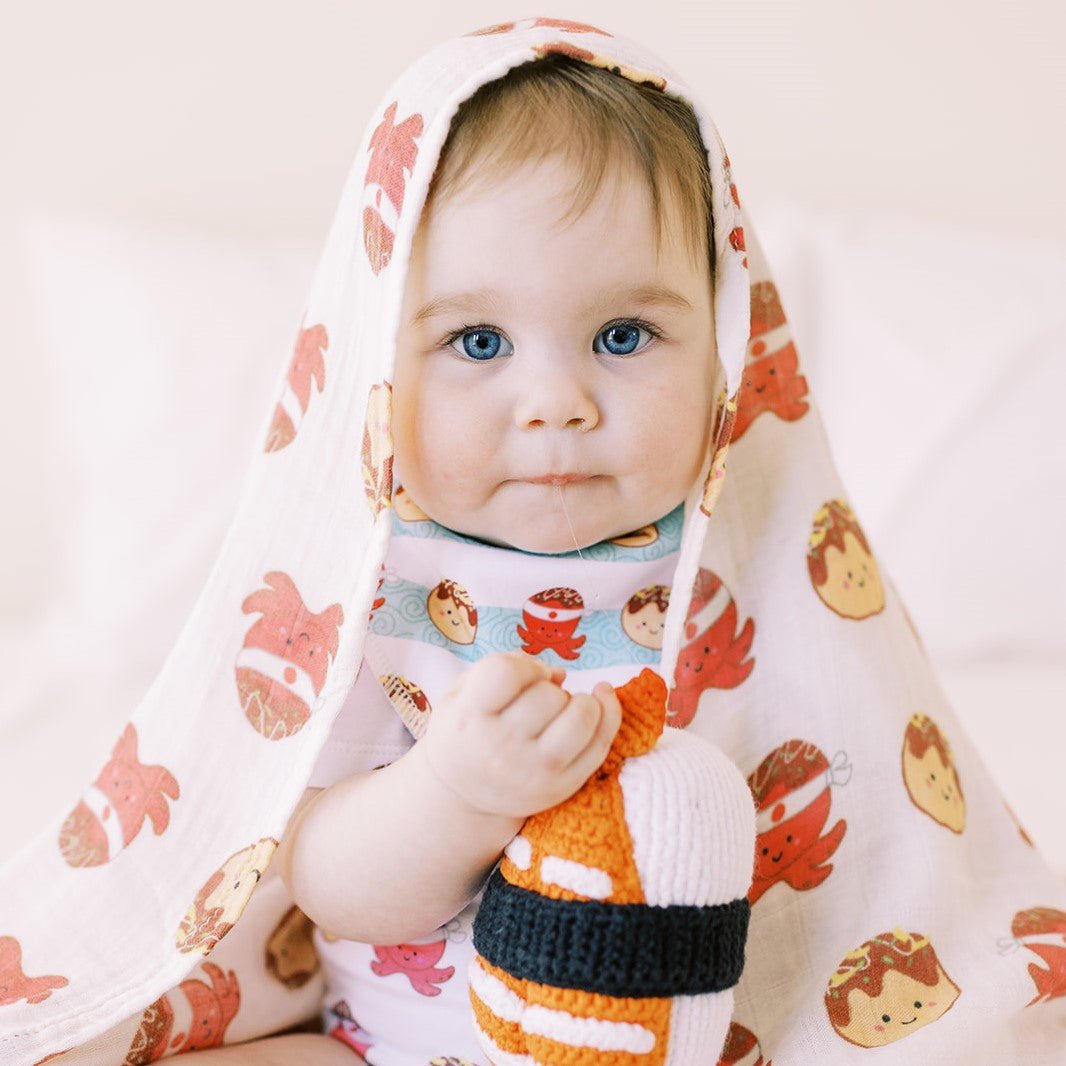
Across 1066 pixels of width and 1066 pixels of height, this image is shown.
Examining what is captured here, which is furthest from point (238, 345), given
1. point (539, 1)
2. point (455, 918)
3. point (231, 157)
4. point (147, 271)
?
point (455, 918)

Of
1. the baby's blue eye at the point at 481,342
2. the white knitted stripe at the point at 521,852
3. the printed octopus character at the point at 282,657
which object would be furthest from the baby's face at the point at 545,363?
the white knitted stripe at the point at 521,852

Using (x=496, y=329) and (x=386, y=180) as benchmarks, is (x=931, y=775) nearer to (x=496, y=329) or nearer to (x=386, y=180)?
(x=496, y=329)

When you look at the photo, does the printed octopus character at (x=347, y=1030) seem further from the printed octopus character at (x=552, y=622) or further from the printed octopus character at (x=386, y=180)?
the printed octopus character at (x=386, y=180)

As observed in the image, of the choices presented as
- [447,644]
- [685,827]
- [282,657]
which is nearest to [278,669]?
[282,657]

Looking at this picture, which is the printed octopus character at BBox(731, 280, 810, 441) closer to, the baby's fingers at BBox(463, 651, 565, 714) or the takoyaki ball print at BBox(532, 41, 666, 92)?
the takoyaki ball print at BBox(532, 41, 666, 92)

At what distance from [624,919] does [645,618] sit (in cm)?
30

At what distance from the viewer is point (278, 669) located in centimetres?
85

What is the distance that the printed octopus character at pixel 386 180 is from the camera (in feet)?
2.53

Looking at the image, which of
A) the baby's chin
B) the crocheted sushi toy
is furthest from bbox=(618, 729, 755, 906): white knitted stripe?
the baby's chin

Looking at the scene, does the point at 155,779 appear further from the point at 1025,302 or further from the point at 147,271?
the point at 1025,302

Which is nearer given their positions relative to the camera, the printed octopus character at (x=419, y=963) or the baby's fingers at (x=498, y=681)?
the baby's fingers at (x=498, y=681)

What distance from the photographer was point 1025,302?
57.2 inches

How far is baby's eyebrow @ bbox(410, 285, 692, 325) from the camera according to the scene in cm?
74

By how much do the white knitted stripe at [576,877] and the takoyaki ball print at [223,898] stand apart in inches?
8.7
